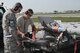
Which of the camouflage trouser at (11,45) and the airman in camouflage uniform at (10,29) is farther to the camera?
the camouflage trouser at (11,45)

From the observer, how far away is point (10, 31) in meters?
7.21

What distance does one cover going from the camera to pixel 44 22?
782cm

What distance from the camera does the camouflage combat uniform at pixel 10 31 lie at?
7.18m

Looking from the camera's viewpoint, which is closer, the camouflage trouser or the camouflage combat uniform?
the camouflage combat uniform

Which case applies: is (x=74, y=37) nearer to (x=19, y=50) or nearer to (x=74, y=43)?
(x=74, y=43)

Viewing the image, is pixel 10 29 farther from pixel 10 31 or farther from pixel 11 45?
pixel 11 45

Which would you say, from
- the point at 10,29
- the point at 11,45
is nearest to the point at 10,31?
the point at 10,29

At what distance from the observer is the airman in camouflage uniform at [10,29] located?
7.17m

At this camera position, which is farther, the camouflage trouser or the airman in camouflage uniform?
the camouflage trouser

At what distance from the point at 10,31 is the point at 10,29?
0.16 feet

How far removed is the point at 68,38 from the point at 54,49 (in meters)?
0.48

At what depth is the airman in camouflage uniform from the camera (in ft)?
23.5

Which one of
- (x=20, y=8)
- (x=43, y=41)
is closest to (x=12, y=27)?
(x=20, y=8)

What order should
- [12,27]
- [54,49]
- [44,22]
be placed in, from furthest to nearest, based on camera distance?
[44,22] → [12,27] → [54,49]
